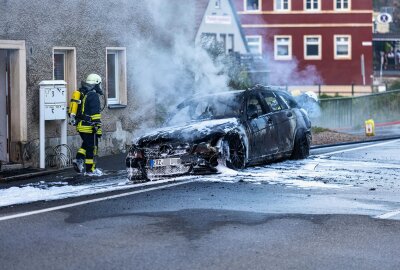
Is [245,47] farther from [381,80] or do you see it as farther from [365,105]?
[381,80]

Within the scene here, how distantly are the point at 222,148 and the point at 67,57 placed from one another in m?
6.00

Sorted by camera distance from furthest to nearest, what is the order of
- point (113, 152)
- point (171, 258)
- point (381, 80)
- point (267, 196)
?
point (381, 80) < point (113, 152) < point (267, 196) < point (171, 258)

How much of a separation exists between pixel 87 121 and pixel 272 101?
3318 millimetres

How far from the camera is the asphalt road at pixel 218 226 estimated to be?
8.94m

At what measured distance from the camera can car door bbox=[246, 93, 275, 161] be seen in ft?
53.9

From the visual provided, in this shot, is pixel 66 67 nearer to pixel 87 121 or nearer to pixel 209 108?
pixel 87 121

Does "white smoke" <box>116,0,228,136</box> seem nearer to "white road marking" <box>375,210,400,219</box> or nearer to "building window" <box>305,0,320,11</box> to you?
"white road marking" <box>375,210,400,219</box>

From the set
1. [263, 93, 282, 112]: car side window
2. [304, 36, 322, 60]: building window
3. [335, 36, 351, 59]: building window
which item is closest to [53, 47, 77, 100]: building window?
[263, 93, 282, 112]: car side window

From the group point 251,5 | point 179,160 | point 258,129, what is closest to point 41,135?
point 179,160

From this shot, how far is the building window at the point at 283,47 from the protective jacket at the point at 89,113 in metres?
45.5

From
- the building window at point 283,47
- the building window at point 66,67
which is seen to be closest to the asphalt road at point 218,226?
the building window at point 66,67

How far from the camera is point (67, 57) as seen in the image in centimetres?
2016

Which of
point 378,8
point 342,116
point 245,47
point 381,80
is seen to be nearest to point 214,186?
point 342,116

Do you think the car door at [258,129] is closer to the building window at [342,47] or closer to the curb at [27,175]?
the curb at [27,175]
